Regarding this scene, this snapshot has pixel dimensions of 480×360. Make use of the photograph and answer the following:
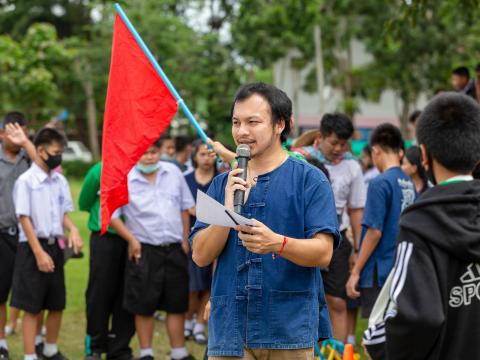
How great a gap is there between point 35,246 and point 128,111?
71.4 inches

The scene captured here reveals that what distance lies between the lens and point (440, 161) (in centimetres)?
316

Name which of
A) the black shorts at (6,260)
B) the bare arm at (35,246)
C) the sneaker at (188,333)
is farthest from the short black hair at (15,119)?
the sneaker at (188,333)

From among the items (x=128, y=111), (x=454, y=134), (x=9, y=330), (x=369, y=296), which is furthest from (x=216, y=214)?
(x=9, y=330)

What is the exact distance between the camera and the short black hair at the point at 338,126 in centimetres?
726

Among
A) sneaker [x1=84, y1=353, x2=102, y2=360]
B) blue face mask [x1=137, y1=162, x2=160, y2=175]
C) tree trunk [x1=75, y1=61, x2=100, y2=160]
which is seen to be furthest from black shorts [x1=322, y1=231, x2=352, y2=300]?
tree trunk [x1=75, y1=61, x2=100, y2=160]

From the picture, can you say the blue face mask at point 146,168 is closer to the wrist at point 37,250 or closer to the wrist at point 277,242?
the wrist at point 37,250

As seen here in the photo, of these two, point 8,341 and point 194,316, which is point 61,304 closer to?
point 8,341

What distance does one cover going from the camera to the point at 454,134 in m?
3.15

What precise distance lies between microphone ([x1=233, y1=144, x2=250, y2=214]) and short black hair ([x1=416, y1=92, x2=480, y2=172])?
0.85 m

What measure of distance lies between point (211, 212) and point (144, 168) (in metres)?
3.92

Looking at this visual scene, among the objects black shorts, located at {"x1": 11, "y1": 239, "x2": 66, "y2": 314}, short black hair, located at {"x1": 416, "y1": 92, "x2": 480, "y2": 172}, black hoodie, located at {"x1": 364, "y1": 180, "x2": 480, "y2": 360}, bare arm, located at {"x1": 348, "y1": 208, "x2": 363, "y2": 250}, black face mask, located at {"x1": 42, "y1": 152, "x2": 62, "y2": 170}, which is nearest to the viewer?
black hoodie, located at {"x1": 364, "y1": 180, "x2": 480, "y2": 360}

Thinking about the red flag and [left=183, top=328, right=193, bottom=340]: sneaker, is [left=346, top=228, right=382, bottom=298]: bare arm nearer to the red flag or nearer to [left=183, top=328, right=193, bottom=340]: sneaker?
the red flag

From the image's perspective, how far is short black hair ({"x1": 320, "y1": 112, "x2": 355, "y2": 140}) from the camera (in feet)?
23.8

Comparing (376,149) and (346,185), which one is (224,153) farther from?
(346,185)
